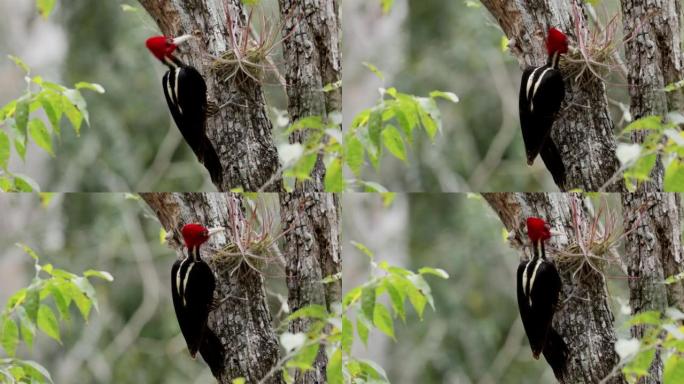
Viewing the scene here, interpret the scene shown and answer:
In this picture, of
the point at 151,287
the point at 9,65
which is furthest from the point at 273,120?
the point at 9,65

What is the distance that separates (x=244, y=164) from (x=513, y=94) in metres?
0.70

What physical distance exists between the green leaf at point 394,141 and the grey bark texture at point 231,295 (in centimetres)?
40

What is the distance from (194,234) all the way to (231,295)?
18cm

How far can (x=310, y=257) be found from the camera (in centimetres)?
203

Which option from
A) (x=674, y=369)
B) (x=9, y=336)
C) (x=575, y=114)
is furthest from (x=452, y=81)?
(x=9, y=336)

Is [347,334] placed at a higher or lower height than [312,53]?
lower

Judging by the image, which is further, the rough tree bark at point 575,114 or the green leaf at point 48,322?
the green leaf at point 48,322

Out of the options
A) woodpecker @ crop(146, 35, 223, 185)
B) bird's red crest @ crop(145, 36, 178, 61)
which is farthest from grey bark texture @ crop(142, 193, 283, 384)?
bird's red crest @ crop(145, 36, 178, 61)

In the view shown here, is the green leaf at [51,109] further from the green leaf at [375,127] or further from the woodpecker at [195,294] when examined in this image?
the green leaf at [375,127]

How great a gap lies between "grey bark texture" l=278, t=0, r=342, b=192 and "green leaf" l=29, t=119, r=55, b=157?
641 millimetres

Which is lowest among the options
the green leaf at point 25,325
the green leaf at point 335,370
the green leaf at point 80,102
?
the green leaf at point 335,370

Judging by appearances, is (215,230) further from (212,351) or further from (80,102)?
(80,102)

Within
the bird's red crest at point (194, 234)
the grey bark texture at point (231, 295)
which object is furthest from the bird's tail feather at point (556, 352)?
the bird's red crest at point (194, 234)

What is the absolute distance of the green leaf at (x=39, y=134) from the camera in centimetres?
202
